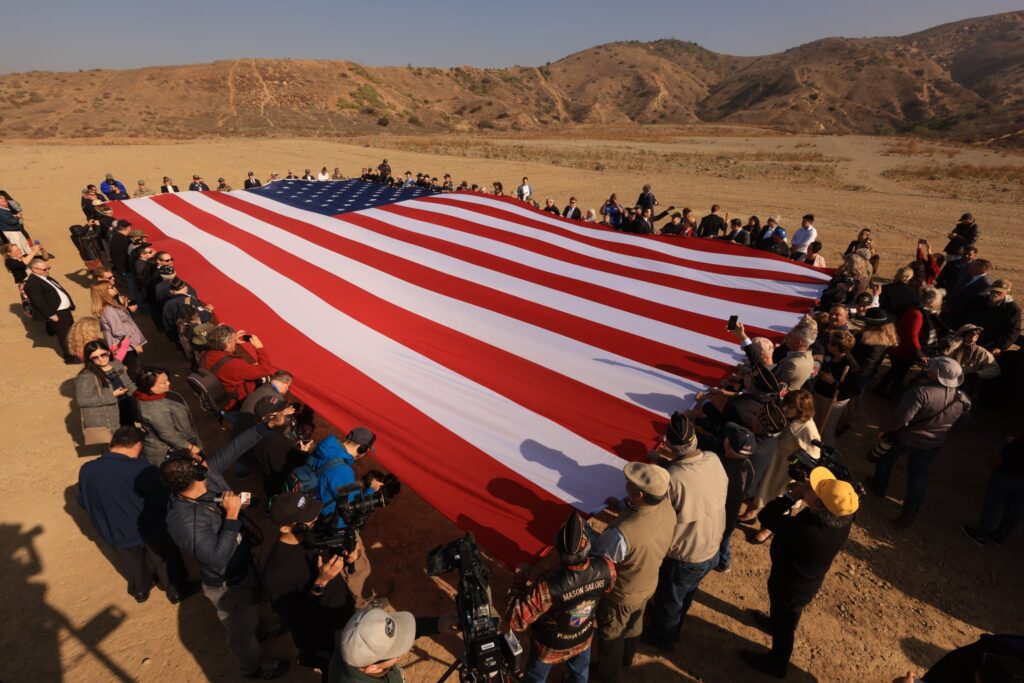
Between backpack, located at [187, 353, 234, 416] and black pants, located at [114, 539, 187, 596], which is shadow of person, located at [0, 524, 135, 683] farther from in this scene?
backpack, located at [187, 353, 234, 416]

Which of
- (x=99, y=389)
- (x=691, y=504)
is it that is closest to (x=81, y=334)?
(x=99, y=389)

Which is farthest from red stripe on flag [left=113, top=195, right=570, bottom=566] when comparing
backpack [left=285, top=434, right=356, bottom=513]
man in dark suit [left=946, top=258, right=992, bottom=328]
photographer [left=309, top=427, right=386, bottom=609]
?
man in dark suit [left=946, top=258, right=992, bottom=328]

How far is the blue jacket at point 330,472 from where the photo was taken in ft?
8.64

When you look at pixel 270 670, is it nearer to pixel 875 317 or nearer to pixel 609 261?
pixel 609 261

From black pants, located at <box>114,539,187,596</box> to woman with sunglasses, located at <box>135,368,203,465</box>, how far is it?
0.61 metres

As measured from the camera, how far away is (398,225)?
7672 mm

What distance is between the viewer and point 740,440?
2.59m

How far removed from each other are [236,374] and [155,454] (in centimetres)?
77

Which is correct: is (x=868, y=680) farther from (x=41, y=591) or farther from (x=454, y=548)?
(x=41, y=591)

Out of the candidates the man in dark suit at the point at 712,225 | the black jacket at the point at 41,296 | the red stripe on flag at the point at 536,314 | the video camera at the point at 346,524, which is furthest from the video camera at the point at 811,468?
the black jacket at the point at 41,296

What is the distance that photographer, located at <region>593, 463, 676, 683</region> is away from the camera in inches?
84.2

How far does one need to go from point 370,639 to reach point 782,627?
2.46 m

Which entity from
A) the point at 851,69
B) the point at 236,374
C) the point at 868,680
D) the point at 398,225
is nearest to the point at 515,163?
the point at 398,225

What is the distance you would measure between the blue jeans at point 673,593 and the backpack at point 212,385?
11.5 feet
